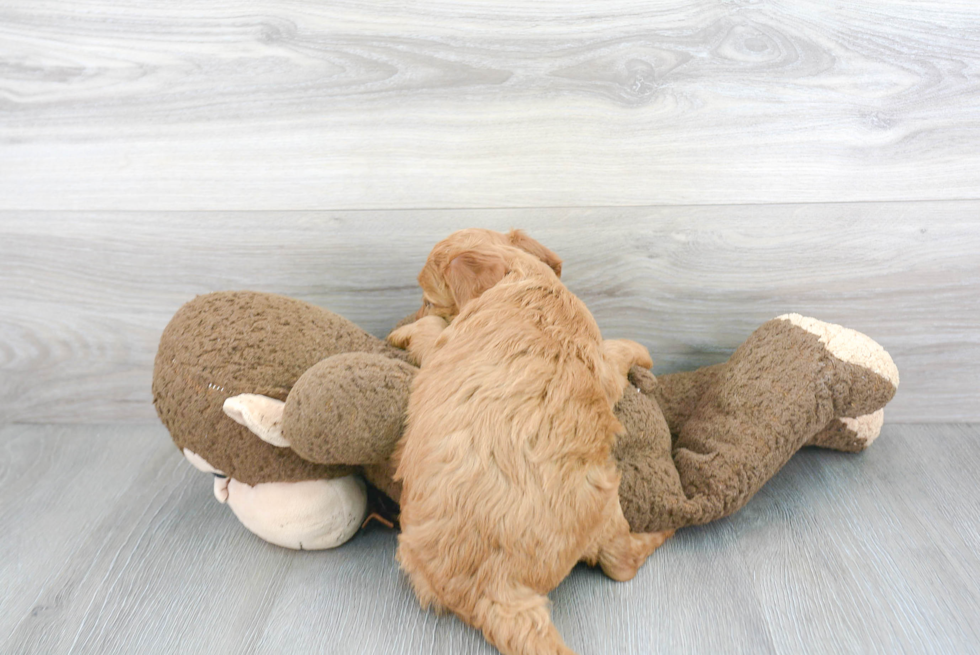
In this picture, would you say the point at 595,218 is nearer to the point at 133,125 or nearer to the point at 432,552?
the point at 432,552

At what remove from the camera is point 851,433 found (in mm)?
1167

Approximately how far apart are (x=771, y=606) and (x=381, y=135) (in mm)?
915

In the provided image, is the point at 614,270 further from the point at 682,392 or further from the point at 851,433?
the point at 851,433

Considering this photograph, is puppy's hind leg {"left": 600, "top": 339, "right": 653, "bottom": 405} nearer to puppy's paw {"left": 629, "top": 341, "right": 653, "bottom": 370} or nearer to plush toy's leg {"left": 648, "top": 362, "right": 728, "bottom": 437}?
puppy's paw {"left": 629, "top": 341, "right": 653, "bottom": 370}

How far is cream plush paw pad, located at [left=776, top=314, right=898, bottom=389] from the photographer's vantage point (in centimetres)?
103

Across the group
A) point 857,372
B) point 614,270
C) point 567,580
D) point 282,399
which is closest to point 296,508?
point 282,399

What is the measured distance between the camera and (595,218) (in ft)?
3.71

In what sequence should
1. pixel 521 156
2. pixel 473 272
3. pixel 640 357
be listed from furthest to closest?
pixel 521 156 → pixel 640 357 → pixel 473 272

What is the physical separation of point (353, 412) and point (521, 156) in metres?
0.54

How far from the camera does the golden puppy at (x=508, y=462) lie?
75 cm

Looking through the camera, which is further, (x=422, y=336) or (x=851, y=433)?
(x=851, y=433)

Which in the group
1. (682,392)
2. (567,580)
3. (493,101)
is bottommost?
(567,580)

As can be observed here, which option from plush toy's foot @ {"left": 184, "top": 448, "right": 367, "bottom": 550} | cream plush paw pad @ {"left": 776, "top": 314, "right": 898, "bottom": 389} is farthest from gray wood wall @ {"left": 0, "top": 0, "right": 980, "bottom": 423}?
plush toy's foot @ {"left": 184, "top": 448, "right": 367, "bottom": 550}

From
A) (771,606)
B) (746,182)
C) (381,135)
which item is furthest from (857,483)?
(381,135)
